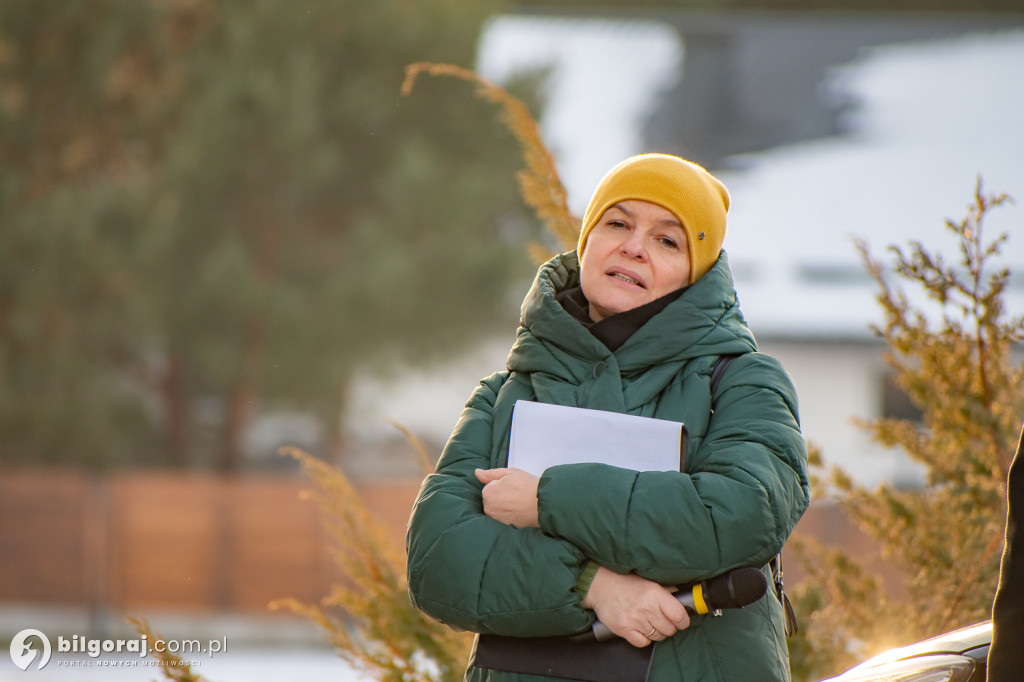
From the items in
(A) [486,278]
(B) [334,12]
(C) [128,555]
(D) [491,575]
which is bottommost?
(C) [128,555]

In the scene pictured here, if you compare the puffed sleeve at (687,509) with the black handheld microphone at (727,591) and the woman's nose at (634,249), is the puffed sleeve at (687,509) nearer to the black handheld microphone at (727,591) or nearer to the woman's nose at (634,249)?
the black handheld microphone at (727,591)

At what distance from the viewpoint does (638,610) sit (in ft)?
4.68

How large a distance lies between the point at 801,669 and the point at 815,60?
573 inches

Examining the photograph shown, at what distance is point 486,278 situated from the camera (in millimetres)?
12016

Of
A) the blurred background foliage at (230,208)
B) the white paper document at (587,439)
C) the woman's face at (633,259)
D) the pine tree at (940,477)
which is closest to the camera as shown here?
the white paper document at (587,439)

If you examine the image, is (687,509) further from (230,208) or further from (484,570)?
(230,208)

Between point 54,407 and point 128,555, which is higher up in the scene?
point 54,407

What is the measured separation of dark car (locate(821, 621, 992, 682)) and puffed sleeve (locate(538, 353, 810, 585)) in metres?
0.23

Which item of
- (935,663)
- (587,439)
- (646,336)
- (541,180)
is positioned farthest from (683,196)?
(541,180)

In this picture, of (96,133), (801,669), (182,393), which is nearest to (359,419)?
(182,393)

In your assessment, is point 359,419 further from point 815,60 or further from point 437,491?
point 437,491

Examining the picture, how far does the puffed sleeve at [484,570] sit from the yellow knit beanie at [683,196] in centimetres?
48

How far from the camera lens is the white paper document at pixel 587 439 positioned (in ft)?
4.93

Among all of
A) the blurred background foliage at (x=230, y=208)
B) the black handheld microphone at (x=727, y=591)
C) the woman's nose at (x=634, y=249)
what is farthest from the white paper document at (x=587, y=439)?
the blurred background foliage at (x=230, y=208)
